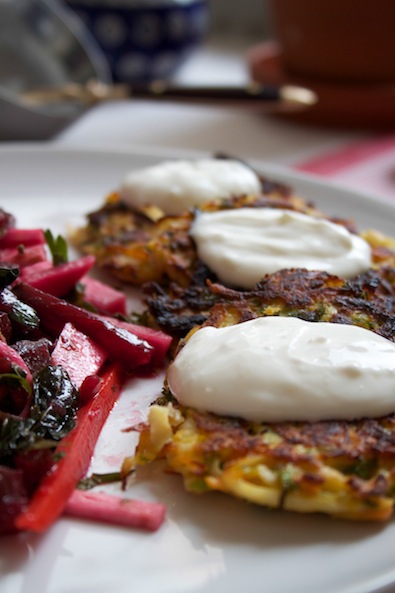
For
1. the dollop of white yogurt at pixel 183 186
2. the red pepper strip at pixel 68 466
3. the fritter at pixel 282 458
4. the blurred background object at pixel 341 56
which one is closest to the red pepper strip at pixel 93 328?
the red pepper strip at pixel 68 466

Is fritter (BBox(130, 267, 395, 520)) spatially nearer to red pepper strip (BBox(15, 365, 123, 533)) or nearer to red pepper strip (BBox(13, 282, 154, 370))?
red pepper strip (BBox(15, 365, 123, 533))

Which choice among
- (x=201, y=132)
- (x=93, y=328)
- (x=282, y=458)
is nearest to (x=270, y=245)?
(x=93, y=328)

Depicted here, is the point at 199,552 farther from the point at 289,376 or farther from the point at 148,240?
the point at 148,240

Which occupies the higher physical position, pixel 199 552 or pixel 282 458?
pixel 282 458

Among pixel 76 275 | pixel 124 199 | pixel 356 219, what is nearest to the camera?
pixel 76 275

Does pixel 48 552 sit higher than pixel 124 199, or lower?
lower

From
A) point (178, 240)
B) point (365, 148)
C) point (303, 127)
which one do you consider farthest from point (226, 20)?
point (178, 240)

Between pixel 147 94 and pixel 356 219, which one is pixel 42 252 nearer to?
pixel 356 219
